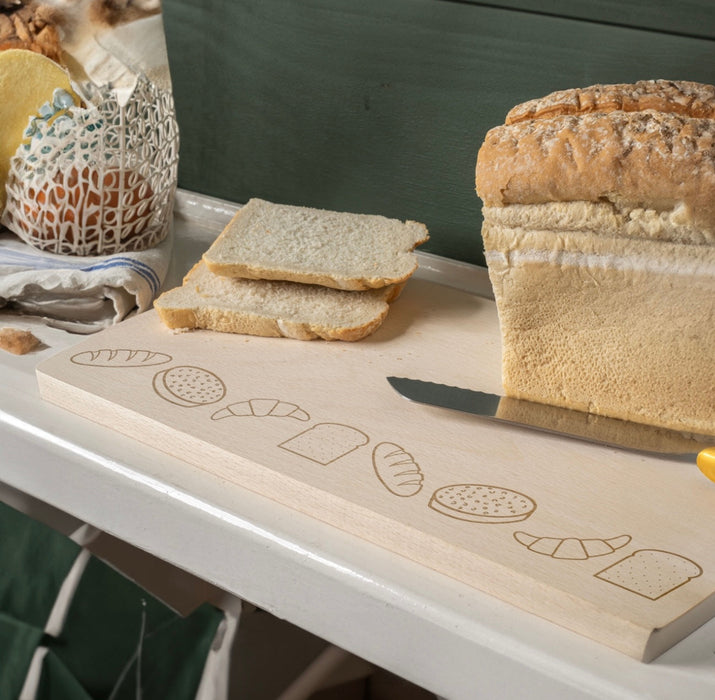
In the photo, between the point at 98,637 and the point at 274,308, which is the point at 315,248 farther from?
the point at 98,637

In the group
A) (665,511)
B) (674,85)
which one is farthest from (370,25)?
(665,511)

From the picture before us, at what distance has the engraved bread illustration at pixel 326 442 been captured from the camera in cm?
84

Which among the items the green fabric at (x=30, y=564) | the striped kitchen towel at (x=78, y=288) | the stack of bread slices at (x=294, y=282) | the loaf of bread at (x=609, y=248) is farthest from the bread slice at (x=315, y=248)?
the green fabric at (x=30, y=564)

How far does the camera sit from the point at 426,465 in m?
0.83

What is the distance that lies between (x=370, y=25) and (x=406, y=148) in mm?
202

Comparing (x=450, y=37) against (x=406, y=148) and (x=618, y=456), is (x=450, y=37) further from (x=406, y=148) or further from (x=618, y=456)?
(x=618, y=456)

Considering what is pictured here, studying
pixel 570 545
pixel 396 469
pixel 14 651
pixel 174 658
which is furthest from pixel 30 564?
pixel 570 545

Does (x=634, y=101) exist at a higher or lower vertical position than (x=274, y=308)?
higher

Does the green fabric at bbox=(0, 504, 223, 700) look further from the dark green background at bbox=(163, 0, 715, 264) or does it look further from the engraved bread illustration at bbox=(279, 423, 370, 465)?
the dark green background at bbox=(163, 0, 715, 264)

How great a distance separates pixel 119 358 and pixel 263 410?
0.21m

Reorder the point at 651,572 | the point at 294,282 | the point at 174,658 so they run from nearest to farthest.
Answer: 1. the point at 651,572
2. the point at 174,658
3. the point at 294,282

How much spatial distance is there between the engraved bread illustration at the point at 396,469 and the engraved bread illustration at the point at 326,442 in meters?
0.03

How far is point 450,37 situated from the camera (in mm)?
1312

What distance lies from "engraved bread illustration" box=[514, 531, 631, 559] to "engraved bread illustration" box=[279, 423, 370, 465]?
7.8 inches
